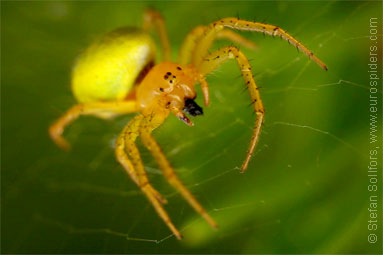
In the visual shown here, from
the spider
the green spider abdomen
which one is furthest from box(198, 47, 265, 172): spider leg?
the green spider abdomen

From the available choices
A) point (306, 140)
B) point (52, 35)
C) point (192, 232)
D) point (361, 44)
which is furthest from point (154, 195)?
point (52, 35)

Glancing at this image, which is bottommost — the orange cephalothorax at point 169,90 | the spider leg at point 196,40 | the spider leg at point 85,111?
the orange cephalothorax at point 169,90

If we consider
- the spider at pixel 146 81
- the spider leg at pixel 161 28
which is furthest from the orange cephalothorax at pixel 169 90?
the spider leg at pixel 161 28

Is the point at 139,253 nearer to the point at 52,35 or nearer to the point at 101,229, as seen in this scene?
the point at 101,229

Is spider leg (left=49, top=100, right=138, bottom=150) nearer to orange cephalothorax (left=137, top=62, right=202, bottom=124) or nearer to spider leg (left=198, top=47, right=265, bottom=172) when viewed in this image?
orange cephalothorax (left=137, top=62, right=202, bottom=124)

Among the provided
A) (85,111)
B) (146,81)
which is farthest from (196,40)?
(85,111)

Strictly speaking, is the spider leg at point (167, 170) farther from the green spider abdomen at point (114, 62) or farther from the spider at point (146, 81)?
the green spider abdomen at point (114, 62)

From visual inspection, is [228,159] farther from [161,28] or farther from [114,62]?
[161,28]

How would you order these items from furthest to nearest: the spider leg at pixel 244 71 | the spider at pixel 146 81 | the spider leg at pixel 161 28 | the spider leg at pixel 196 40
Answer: the spider leg at pixel 161 28 → the spider leg at pixel 196 40 → the spider at pixel 146 81 → the spider leg at pixel 244 71
